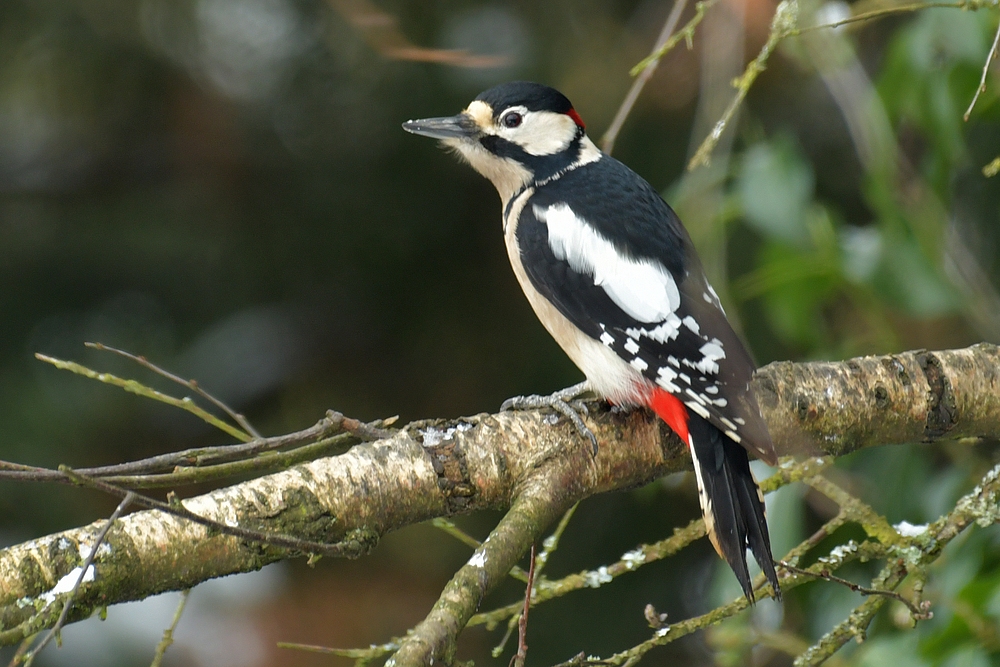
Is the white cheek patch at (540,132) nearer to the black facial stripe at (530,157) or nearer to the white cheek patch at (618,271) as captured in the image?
the black facial stripe at (530,157)

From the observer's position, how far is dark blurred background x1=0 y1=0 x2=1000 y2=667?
3154 mm

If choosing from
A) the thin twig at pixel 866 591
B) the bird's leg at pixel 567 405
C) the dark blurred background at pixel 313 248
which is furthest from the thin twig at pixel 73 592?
the dark blurred background at pixel 313 248

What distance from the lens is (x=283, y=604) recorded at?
3.22 meters

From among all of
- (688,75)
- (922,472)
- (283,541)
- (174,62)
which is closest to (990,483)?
(922,472)

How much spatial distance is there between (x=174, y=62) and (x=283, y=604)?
1811 mm

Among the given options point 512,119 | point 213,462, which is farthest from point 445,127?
point 213,462

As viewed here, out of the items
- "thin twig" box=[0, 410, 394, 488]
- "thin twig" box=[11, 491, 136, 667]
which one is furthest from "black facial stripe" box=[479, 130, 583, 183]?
"thin twig" box=[11, 491, 136, 667]

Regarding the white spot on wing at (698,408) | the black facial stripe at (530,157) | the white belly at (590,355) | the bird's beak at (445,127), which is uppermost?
the bird's beak at (445,127)

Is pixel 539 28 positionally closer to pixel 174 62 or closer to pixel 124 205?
pixel 174 62

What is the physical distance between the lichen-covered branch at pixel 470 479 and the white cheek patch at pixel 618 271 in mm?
290

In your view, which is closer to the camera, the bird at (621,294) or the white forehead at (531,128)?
the bird at (621,294)

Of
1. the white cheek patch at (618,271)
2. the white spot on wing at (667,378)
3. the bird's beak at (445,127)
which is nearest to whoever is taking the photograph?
the white spot on wing at (667,378)

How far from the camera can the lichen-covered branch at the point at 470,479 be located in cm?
119

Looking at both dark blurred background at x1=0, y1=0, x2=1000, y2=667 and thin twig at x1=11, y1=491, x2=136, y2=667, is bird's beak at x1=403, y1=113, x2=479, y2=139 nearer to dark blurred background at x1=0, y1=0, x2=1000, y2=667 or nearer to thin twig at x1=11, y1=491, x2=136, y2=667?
A: dark blurred background at x1=0, y1=0, x2=1000, y2=667
